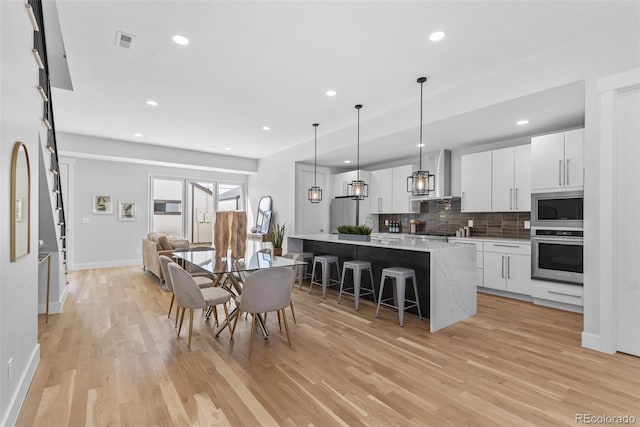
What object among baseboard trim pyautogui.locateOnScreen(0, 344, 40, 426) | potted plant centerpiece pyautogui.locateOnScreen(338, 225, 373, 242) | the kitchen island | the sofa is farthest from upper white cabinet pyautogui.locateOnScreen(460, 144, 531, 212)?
baseboard trim pyautogui.locateOnScreen(0, 344, 40, 426)

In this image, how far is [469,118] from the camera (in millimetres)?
3973

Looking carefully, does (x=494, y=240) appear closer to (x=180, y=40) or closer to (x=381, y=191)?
(x=381, y=191)

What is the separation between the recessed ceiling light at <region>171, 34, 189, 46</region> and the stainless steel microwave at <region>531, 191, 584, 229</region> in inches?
181

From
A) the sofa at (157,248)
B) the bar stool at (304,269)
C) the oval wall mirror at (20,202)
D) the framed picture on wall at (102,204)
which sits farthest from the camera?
the framed picture on wall at (102,204)

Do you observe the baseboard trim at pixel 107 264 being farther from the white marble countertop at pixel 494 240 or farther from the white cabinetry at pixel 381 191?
the white marble countertop at pixel 494 240

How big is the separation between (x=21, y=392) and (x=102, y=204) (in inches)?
243

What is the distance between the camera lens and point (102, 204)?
7238 mm

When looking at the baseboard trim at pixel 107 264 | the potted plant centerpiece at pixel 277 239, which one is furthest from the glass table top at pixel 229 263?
the baseboard trim at pixel 107 264

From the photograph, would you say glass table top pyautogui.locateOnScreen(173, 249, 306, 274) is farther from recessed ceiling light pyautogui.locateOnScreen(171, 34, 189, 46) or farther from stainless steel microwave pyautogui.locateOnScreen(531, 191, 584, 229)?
stainless steel microwave pyautogui.locateOnScreen(531, 191, 584, 229)

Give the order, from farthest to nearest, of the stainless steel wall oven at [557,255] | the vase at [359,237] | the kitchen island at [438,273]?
the vase at [359,237]
the stainless steel wall oven at [557,255]
the kitchen island at [438,273]

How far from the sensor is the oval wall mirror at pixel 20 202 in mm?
1916

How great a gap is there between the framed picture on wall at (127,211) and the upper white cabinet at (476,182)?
23.9ft

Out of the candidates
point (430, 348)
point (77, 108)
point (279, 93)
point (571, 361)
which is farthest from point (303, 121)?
point (571, 361)

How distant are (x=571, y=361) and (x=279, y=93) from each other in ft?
13.7
